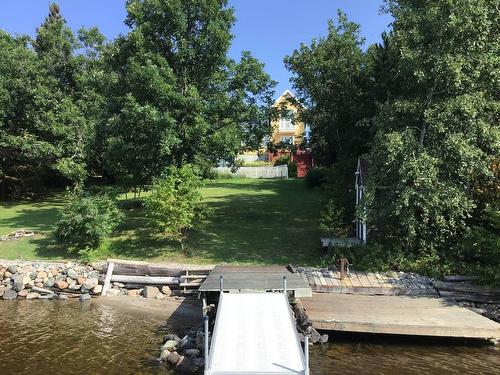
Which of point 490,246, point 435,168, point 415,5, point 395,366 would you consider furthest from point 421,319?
point 415,5

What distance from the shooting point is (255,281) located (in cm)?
1159

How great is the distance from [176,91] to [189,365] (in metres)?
11.9

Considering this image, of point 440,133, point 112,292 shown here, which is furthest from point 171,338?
point 440,133

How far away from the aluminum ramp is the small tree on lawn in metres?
6.24

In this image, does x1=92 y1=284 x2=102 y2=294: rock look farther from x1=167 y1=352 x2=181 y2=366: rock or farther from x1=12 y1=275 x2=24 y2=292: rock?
x1=167 y1=352 x2=181 y2=366: rock

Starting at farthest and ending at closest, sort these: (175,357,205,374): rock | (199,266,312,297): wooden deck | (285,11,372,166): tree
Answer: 1. (285,11,372,166): tree
2. (199,266,312,297): wooden deck
3. (175,357,205,374): rock

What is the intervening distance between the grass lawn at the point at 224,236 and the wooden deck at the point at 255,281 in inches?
98.3

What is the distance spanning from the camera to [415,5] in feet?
52.5

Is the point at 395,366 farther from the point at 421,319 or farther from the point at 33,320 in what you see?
the point at 33,320

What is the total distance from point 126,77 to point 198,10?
391cm

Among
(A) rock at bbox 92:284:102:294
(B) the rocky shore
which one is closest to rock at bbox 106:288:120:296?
(B) the rocky shore

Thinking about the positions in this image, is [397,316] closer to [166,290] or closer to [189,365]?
[189,365]

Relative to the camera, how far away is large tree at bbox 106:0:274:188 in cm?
1725

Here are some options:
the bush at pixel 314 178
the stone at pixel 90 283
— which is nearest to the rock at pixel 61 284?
the stone at pixel 90 283
